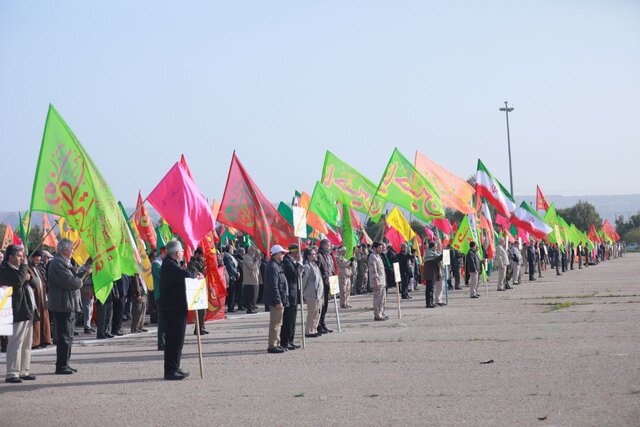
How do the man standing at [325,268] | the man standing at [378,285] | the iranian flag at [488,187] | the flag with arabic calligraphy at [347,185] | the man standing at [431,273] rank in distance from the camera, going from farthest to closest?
the iranian flag at [488,187] → the flag with arabic calligraphy at [347,185] → the man standing at [431,273] → the man standing at [378,285] → the man standing at [325,268]

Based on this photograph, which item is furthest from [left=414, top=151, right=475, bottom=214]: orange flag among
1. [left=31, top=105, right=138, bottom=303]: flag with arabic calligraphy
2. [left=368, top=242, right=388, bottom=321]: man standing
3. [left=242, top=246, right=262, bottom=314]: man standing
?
[left=31, top=105, right=138, bottom=303]: flag with arabic calligraphy

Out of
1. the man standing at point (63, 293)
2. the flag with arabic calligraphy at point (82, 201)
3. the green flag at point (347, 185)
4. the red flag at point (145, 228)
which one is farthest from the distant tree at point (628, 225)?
the man standing at point (63, 293)

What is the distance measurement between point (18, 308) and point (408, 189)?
15.4 metres

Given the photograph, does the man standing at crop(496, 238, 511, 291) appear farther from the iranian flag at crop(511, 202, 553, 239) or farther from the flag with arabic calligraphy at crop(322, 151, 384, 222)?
the flag with arabic calligraphy at crop(322, 151, 384, 222)

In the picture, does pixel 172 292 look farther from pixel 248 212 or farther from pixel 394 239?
pixel 394 239

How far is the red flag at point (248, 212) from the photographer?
1864 centimetres

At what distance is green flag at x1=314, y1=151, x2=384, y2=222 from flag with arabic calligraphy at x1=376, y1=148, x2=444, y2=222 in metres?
1.81

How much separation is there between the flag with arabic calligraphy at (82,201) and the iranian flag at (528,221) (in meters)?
27.7

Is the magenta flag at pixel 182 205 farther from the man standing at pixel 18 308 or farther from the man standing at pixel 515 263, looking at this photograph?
the man standing at pixel 515 263

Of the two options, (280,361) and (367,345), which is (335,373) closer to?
(280,361)

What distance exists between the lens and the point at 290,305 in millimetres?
15828

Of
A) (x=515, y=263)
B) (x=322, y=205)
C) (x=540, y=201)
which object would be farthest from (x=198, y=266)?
(x=540, y=201)

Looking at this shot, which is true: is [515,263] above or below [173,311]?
above

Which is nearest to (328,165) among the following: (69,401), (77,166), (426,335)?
(426,335)
